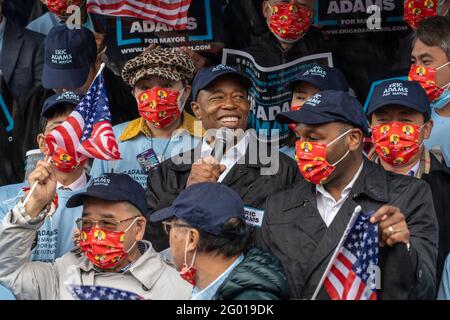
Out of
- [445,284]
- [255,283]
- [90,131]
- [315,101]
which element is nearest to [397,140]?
[315,101]

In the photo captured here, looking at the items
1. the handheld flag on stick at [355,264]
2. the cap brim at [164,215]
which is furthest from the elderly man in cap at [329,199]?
the cap brim at [164,215]

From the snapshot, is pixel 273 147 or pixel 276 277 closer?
pixel 276 277

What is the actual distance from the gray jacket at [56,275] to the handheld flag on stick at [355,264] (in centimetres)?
89

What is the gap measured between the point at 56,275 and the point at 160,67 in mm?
1773

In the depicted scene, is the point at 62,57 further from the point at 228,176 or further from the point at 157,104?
the point at 228,176

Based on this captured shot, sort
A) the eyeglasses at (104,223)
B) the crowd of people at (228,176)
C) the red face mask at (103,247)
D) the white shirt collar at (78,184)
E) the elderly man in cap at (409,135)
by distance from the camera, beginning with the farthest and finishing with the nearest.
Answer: the white shirt collar at (78,184), the elderly man in cap at (409,135), the eyeglasses at (104,223), the red face mask at (103,247), the crowd of people at (228,176)

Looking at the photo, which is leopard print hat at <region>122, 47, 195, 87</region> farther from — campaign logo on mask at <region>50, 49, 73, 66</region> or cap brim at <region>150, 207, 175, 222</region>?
cap brim at <region>150, 207, 175, 222</region>

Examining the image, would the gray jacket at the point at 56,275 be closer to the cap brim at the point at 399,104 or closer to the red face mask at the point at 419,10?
the cap brim at the point at 399,104

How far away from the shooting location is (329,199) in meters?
7.61

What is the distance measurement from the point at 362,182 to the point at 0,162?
10.9 ft

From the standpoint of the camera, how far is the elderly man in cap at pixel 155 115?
28.9ft

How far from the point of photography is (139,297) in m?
6.95
